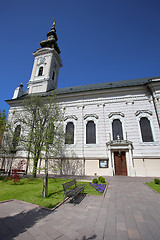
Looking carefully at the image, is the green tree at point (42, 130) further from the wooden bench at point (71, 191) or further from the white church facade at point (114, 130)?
the white church facade at point (114, 130)

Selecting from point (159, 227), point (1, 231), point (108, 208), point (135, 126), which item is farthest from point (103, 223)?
point (135, 126)

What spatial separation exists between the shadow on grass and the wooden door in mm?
12297

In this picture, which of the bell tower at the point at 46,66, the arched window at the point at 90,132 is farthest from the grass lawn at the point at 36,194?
the bell tower at the point at 46,66

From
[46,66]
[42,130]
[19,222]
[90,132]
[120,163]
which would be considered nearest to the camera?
[19,222]

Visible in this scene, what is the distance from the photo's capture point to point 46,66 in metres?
28.0

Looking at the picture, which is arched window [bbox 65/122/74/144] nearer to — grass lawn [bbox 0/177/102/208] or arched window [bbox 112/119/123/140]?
arched window [bbox 112/119/123/140]

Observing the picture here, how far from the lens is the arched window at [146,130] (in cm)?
1570

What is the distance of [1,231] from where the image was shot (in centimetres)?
356

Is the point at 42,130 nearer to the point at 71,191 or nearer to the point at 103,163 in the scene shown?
the point at 71,191

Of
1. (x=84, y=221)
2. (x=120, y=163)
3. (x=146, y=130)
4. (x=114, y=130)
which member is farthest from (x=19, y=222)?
(x=146, y=130)

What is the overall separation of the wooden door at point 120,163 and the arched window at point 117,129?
2259mm

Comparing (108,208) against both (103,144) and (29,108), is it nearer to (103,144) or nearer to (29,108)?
(103,144)

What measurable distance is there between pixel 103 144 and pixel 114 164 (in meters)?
2.99

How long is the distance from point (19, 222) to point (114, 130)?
1507 cm
